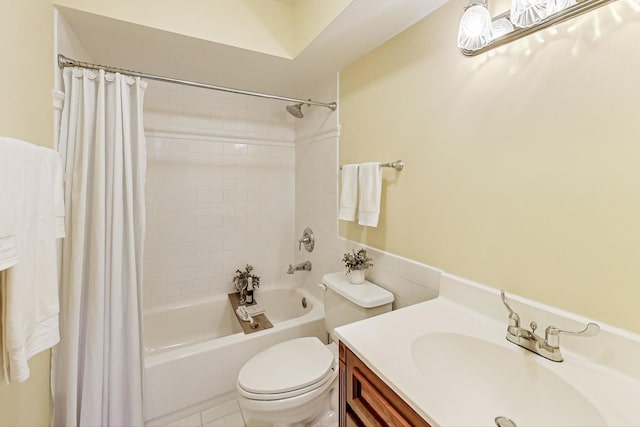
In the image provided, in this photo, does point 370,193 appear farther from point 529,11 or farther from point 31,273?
point 31,273

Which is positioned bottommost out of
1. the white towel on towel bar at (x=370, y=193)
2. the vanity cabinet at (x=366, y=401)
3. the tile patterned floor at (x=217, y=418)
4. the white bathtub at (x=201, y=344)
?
the tile patterned floor at (x=217, y=418)

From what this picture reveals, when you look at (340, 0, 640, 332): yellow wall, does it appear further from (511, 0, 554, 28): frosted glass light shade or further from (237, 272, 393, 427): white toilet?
(237, 272, 393, 427): white toilet

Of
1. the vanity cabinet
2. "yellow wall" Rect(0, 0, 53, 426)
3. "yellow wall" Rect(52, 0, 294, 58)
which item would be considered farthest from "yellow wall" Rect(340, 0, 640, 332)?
"yellow wall" Rect(0, 0, 53, 426)

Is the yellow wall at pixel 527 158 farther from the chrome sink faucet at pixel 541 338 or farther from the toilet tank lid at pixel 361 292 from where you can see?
the toilet tank lid at pixel 361 292

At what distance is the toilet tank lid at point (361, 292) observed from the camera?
1303mm

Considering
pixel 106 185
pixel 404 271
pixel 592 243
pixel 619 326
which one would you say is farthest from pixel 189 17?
pixel 619 326

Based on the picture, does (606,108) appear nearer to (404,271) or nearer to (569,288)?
(569,288)

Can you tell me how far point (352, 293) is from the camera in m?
1.37

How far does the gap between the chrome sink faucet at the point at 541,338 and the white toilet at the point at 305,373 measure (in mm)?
576

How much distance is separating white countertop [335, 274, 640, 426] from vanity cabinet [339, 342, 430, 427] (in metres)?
0.04

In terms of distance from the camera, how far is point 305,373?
1.23 metres

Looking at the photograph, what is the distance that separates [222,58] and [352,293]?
1.62 meters

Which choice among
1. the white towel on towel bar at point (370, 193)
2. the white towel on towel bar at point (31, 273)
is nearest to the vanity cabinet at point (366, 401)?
the white towel on towel bar at point (370, 193)

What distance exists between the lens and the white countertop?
599 millimetres
